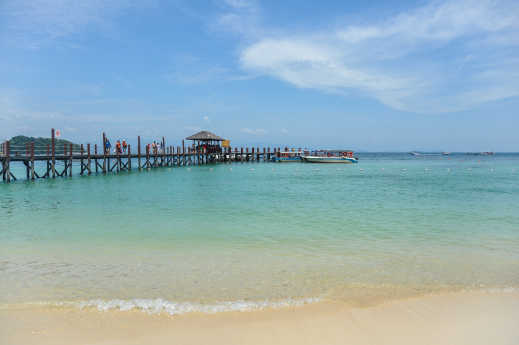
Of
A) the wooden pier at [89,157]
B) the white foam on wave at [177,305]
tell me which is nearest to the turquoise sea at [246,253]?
the white foam on wave at [177,305]

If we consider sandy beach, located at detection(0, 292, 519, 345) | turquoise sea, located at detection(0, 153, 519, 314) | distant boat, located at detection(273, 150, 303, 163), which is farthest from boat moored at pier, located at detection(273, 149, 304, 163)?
sandy beach, located at detection(0, 292, 519, 345)

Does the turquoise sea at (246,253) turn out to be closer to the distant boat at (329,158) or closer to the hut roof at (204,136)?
the hut roof at (204,136)

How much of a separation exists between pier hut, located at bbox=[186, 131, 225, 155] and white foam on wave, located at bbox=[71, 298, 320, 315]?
43.8 metres

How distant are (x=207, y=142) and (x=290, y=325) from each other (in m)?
47.9

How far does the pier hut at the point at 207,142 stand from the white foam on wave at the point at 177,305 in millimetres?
43792

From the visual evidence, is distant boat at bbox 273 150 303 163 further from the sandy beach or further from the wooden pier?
the sandy beach

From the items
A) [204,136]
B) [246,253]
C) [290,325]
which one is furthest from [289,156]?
[290,325]

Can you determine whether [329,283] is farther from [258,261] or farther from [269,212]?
[269,212]

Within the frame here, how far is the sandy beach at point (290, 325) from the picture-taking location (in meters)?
3.62

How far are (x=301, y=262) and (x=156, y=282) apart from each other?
2.55 metres

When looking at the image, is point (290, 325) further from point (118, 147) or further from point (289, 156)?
point (289, 156)

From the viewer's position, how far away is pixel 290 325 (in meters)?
3.91

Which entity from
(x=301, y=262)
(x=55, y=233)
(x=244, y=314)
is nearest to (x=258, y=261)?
(x=301, y=262)

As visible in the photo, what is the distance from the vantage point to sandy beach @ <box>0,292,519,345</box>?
143 inches
